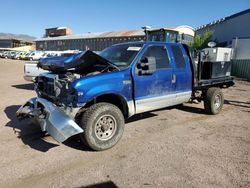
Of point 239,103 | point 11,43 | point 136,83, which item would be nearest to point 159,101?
point 136,83

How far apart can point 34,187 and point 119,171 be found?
122 centimetres

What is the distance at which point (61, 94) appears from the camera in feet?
15.6

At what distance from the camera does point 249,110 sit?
8383 mm

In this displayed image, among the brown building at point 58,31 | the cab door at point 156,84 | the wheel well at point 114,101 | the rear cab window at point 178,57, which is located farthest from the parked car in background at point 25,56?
the brown building at point 58,31

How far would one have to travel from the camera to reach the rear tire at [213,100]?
7.41 meters

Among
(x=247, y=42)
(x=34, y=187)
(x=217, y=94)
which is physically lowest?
(x=34, y=187)

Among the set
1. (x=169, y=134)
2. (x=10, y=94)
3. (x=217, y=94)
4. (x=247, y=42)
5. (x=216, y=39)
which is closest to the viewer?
(x=169, y=134)

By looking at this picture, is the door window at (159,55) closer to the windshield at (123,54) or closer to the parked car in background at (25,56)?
the windshield at (123,54)

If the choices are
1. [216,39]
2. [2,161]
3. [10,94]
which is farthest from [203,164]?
[216,39]

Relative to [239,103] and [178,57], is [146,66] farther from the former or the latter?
[239,103]

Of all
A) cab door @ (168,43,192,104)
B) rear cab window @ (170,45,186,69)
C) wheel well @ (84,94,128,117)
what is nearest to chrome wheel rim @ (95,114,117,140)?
wheel well @ (84,94,128,117)

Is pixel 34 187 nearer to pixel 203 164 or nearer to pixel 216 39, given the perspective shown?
pixel 203 164

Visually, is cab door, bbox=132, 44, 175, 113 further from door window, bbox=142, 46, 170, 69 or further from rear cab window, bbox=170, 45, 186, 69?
rear cab window, bbox=170, 45, 186, 69

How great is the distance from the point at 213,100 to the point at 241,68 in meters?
14.4
